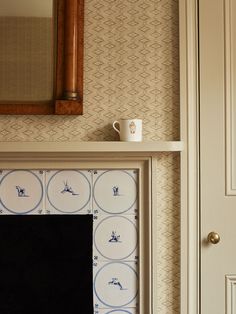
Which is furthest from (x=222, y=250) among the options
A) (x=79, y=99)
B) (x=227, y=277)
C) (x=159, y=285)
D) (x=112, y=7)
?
(x=112, y=7)

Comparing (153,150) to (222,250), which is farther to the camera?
(222,250)

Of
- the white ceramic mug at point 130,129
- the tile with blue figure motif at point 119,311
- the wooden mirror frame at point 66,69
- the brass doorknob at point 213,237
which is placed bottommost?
the tile with blue figure motif at point 119,311

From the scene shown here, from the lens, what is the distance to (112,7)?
4.45 ft

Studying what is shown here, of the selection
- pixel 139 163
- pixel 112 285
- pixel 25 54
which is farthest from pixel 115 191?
pixel 25 54

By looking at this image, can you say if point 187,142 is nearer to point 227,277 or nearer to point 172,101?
point 172,101

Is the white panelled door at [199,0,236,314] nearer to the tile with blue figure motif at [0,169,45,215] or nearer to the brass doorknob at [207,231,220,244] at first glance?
the brass doorknob at [207,231,220,244]

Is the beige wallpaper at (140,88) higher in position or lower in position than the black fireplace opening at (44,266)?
higher

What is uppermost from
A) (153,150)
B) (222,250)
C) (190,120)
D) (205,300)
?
(190,120)

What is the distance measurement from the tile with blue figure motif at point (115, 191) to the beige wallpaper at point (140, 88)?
0.35 ft

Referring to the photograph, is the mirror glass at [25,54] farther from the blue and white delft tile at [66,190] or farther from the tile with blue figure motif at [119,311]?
the tile with blue figure motif at [119,311]

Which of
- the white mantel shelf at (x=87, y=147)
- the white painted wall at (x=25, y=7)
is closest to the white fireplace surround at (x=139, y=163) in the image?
the white mantel shelf at (x=87, y=147)

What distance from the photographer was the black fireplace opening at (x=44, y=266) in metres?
1.34

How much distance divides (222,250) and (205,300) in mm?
200

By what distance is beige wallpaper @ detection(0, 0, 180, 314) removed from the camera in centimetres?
135
